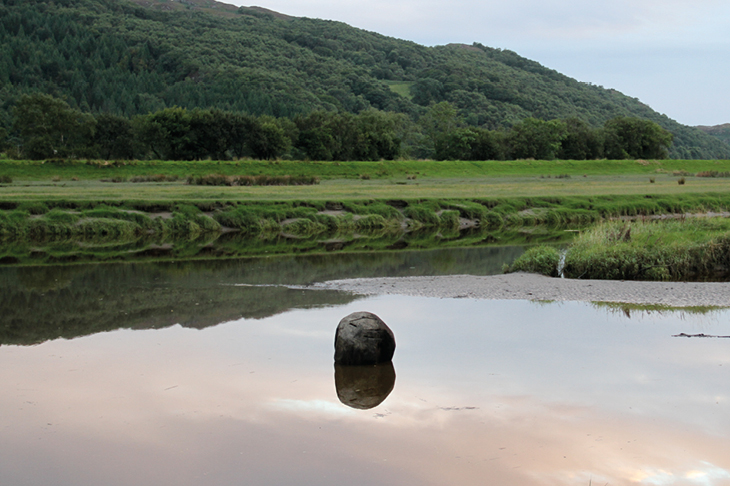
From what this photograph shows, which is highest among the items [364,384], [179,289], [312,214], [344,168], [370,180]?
[344,168]

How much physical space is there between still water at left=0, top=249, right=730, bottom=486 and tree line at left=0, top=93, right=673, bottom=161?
5389 centimetres

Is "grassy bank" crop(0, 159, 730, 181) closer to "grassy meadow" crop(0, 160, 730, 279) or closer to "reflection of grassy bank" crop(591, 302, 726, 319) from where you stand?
"grassy meadow" crop(0, 160, 730, 279)

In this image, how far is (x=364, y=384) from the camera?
1066 cm

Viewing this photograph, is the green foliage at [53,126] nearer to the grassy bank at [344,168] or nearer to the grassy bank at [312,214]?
the grassy bank at [344,168]

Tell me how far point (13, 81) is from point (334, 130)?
10462 cm

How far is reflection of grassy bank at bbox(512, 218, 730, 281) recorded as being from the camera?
19.9 meters

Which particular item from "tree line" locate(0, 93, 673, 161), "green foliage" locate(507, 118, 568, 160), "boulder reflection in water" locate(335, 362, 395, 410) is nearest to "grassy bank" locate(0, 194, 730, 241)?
"boulder reflection in water" locate(335, 362, 395, 410)

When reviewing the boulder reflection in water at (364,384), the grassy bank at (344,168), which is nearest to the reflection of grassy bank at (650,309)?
the boulder reflection in water at (364,384)

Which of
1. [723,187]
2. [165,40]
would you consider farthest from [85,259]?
[165,40]

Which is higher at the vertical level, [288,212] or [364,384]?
[288,212]

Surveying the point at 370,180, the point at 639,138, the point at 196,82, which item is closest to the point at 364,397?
the point at 370,180

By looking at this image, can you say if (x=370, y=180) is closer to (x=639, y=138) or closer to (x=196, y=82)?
(x=639, y=138)

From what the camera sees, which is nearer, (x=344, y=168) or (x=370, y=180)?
(x=370, y=180)

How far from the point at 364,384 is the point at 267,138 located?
2422 inches
